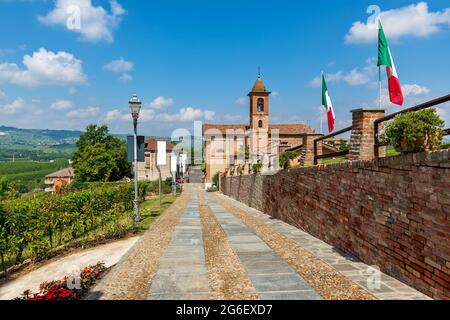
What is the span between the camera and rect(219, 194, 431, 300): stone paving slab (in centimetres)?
480

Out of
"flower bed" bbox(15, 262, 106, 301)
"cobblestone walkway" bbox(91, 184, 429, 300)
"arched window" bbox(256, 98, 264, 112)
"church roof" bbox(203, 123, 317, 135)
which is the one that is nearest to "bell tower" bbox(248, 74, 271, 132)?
"arched window" bbox(256, 98, 264, 112)

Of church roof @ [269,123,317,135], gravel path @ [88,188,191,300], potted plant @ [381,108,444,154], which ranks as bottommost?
gravel path @ [88,188,191,300]

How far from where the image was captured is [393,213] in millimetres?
5535

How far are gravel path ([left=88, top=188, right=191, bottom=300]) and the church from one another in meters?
48.4

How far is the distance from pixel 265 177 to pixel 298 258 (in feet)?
31.1

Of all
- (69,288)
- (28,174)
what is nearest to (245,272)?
(69,288)

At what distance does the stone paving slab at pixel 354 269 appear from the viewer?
480 cm

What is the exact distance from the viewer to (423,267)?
4789mm

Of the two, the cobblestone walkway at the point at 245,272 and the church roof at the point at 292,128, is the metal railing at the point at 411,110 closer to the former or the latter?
the cobblestone walkway at the point at 245,272

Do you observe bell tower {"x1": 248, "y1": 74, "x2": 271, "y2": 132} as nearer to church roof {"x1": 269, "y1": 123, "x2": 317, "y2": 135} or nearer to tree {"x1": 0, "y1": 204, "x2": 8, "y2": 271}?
church roof {"x1": 269, "y1": 123, "x2": 317, "y2": 135}

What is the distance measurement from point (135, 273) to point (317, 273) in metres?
3.31

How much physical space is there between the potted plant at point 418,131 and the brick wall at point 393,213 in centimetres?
19

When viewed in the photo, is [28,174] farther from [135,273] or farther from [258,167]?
[135,273]

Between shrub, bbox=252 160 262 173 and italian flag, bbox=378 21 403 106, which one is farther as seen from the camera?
shrub, bbox=252 160 262 173
